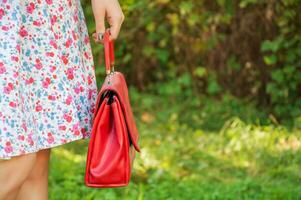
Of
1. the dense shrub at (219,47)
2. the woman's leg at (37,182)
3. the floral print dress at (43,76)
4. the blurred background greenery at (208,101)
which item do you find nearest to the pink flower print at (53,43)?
the floral print dress at (43,76)

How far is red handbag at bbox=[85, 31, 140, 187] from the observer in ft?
7.57

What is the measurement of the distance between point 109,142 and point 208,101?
4729 mm

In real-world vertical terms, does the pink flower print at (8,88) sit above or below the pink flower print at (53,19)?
below

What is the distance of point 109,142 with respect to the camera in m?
2.32

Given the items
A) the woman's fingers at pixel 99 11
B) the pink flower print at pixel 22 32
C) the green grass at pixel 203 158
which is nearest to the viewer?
the pink flower print at pixel 22 32

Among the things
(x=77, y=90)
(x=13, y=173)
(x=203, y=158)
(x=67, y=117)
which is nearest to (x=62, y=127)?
(x=67, y=117)

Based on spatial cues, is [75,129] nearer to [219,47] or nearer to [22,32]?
[22,32]

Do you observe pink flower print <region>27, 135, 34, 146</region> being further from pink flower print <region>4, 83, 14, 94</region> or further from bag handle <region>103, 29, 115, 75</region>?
bag handle <region>103, 29, 115, 75</region>

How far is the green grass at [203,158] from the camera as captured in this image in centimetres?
398

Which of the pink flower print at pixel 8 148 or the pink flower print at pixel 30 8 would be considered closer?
the pink flower print at pixel 8 148

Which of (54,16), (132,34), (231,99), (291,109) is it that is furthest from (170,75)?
(54,16)

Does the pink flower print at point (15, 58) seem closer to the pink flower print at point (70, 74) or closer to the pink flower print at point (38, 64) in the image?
the pink flower print at point (38, 64)

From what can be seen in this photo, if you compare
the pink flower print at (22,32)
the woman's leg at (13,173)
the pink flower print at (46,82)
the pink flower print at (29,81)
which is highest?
the pink flower print at (22,32)

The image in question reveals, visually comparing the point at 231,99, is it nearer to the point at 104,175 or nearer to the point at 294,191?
the point at 294,191
